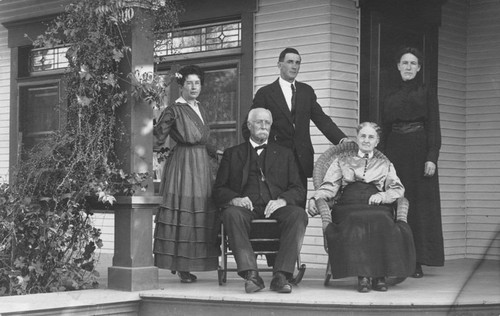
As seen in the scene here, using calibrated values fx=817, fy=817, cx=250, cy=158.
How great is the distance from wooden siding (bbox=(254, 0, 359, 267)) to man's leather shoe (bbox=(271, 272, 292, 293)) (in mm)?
2031

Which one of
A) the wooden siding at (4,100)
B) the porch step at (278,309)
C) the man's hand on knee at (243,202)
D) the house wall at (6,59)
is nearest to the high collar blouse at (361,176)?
the man's hand on knee at (243,202)

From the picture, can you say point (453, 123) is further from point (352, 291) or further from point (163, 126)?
point (163, 126)

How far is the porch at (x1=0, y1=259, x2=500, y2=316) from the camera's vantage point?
16.4 feet

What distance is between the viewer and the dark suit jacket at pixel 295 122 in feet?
20.9

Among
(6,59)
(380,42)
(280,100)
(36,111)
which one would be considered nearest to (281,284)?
(280,100)

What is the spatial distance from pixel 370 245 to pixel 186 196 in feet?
4.76

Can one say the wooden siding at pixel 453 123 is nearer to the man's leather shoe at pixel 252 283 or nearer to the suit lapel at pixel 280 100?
the suit lapel at pixel 280 100

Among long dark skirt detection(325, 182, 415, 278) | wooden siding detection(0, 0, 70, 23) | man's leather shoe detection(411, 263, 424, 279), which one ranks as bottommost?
man's leather shoe detection(411, 263, 424, 279)

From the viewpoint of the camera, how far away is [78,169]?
5.89 meters

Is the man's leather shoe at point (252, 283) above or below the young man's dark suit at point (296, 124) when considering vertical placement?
below

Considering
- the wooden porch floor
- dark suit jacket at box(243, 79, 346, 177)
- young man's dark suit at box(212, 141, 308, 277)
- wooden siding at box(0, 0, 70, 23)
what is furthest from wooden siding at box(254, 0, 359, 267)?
wooden siding at box(0, 0, 70, 23)

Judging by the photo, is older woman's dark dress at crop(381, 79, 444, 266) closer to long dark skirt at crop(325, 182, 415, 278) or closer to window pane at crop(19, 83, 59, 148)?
long dark skirt at crop(325, 182, 415, 278)

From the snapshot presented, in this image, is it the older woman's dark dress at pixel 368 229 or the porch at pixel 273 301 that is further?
the older woman's dark dress at pixel 368 229

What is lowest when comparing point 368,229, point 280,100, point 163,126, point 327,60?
point 368,229
